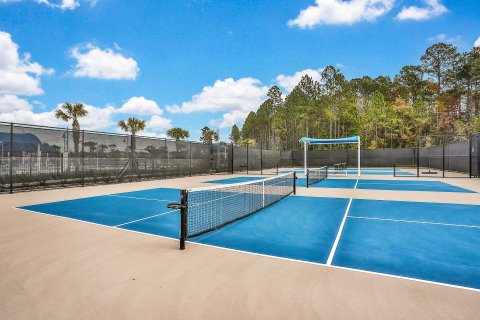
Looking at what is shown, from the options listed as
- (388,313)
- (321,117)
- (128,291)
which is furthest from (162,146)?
(321,117)

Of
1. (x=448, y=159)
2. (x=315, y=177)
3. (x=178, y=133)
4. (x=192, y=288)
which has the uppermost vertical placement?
(x=178, y=133)

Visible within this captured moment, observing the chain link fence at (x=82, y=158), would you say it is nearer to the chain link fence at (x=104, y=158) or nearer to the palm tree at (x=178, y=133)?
the chain link fence at (x=104, y=158)

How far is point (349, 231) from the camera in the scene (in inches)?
257

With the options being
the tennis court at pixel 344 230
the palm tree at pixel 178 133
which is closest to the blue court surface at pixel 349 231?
the tennis court at pixel 344 230

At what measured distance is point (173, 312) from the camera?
3.12 metres

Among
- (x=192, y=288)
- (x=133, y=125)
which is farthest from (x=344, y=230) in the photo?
(x=133, y=125)

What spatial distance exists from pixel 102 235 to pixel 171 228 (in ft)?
4.64

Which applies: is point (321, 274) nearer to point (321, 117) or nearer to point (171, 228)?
point (171, 228)

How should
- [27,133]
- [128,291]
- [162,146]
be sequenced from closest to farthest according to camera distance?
1. [128,291]
2. [27,133]
3. [162,146]

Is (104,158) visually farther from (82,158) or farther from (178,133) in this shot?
(178,133)

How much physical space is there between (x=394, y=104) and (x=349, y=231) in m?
57.0

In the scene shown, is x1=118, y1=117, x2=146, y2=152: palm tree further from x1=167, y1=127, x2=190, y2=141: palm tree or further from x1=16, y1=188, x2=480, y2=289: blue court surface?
x1=16, y1=188, x2=480, y2=289: blue court surface

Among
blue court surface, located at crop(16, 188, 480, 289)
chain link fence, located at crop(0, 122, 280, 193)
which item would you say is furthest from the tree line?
blue court surface, located at crop(16, 188, 480, 289)

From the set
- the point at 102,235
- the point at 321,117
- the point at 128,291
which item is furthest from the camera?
the point at 321,117
